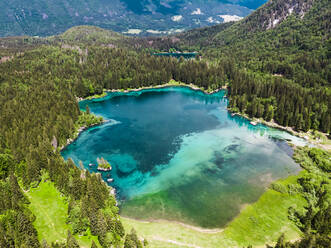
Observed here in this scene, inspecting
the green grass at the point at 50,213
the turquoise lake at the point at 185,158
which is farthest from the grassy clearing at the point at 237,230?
the green grass at the point at 50,213

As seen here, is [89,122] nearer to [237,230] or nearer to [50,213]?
[50,213]

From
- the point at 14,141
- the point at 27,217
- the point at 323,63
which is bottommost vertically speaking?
the point at 27,217

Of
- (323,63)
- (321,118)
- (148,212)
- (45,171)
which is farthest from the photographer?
(323,63)

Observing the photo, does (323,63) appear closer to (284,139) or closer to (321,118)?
(321,118)

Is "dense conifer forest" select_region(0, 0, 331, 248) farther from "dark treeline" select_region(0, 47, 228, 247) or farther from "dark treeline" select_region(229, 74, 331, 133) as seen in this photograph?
"dark treeline" select_region(229, 74, 331, 133)

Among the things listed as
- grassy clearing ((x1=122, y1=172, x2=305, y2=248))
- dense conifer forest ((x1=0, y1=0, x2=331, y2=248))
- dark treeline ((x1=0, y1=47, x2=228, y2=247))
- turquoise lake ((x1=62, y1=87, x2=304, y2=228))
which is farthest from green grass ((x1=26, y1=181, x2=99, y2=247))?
turquoise lake ((x1=62, y1=87, x2=304, y2=228))

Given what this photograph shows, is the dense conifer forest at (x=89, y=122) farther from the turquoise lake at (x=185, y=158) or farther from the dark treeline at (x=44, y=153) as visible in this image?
the turquoise lake at (x=185, y=158)

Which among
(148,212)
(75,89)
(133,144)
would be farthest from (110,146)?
(75,89)

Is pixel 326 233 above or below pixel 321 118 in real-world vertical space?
below

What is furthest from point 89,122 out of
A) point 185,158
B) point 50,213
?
point 50,213
